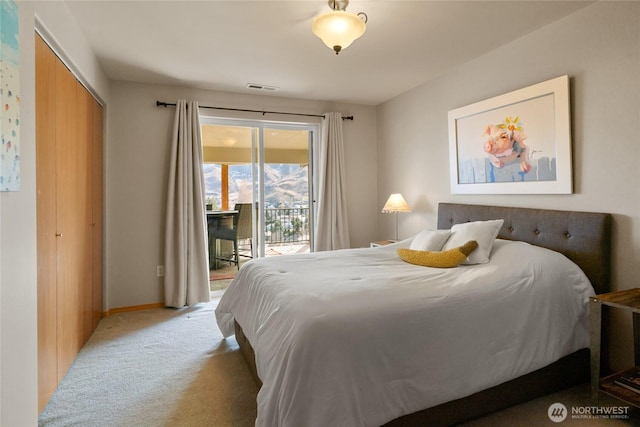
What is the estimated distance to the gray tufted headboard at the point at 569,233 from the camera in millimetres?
2162

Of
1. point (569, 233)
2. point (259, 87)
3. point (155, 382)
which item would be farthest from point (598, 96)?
point (155, 382)

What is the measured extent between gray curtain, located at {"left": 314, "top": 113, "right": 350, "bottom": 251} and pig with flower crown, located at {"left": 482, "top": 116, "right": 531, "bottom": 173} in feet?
6.20

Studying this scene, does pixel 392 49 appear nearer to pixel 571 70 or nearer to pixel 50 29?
pixel 571 70

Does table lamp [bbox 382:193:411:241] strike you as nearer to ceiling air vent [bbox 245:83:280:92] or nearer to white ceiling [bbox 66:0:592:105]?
white ceiling [bbox 66:0:592:105]

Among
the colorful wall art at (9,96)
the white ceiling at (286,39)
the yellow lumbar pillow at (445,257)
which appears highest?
the white ceiling at (286,39)

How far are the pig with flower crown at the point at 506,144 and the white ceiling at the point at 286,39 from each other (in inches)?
22.7

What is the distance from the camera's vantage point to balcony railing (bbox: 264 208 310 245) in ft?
14.5

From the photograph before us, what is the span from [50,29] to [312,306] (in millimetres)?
2161

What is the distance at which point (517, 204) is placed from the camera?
2.80m

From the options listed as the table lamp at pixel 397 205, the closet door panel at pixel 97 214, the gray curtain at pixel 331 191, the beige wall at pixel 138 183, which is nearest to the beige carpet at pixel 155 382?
the closet door panel at pixel 97 214

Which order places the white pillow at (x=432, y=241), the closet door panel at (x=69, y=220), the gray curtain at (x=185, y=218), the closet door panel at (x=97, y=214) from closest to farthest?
the closet door panel at (x=69, y=220)
the white pillow at (x=432, y=241)
the closet door panel at (x=97, y=214)
the gray curtain at (x=185, y=218)

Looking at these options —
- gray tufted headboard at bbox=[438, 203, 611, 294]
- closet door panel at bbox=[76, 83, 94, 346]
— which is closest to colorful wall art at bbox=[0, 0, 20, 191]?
closet door panel at bbox=[76, 83, 94, 346]

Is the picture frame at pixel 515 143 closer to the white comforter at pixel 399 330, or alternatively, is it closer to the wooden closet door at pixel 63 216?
the white comforter at pixel 399 330

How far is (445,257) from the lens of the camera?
236 centimetres
